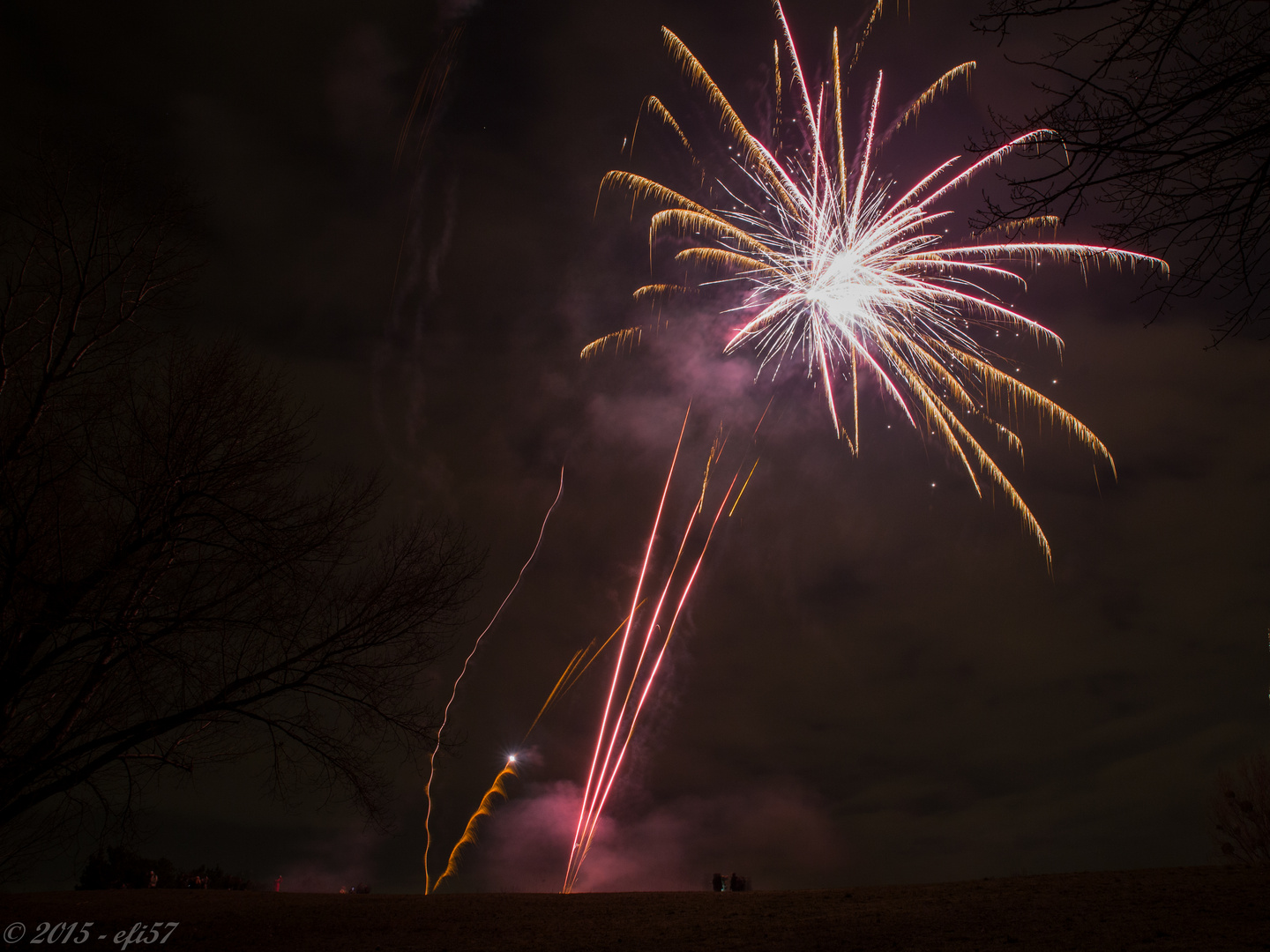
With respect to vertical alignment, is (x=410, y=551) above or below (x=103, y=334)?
below

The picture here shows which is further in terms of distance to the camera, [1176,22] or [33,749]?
[33,749]

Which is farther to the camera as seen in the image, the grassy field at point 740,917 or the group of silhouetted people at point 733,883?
the group of silhouetted people at point 733,883

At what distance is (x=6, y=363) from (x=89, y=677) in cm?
378

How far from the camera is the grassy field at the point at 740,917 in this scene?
9.47 m

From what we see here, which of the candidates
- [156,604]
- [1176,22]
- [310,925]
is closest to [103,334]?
[156,604]

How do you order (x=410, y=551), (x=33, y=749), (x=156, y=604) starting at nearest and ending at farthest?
1. (x=33, y=749)
2. (x=156, y=604)
3. (x=410, y=551)

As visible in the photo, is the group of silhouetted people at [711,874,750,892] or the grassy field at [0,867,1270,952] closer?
the grassy field at [0,867,1270,952]

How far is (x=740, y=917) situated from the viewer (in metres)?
11.8

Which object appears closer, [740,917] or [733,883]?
[740,917]

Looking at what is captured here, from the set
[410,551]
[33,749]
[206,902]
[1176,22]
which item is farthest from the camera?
[206,902]

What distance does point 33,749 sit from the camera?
26.5ft

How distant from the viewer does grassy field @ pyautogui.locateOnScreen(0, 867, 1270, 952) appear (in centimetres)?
947

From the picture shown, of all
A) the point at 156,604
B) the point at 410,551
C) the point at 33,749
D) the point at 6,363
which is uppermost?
the point at 6,363

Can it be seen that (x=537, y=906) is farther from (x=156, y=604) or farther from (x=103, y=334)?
(x=103, y=334)
